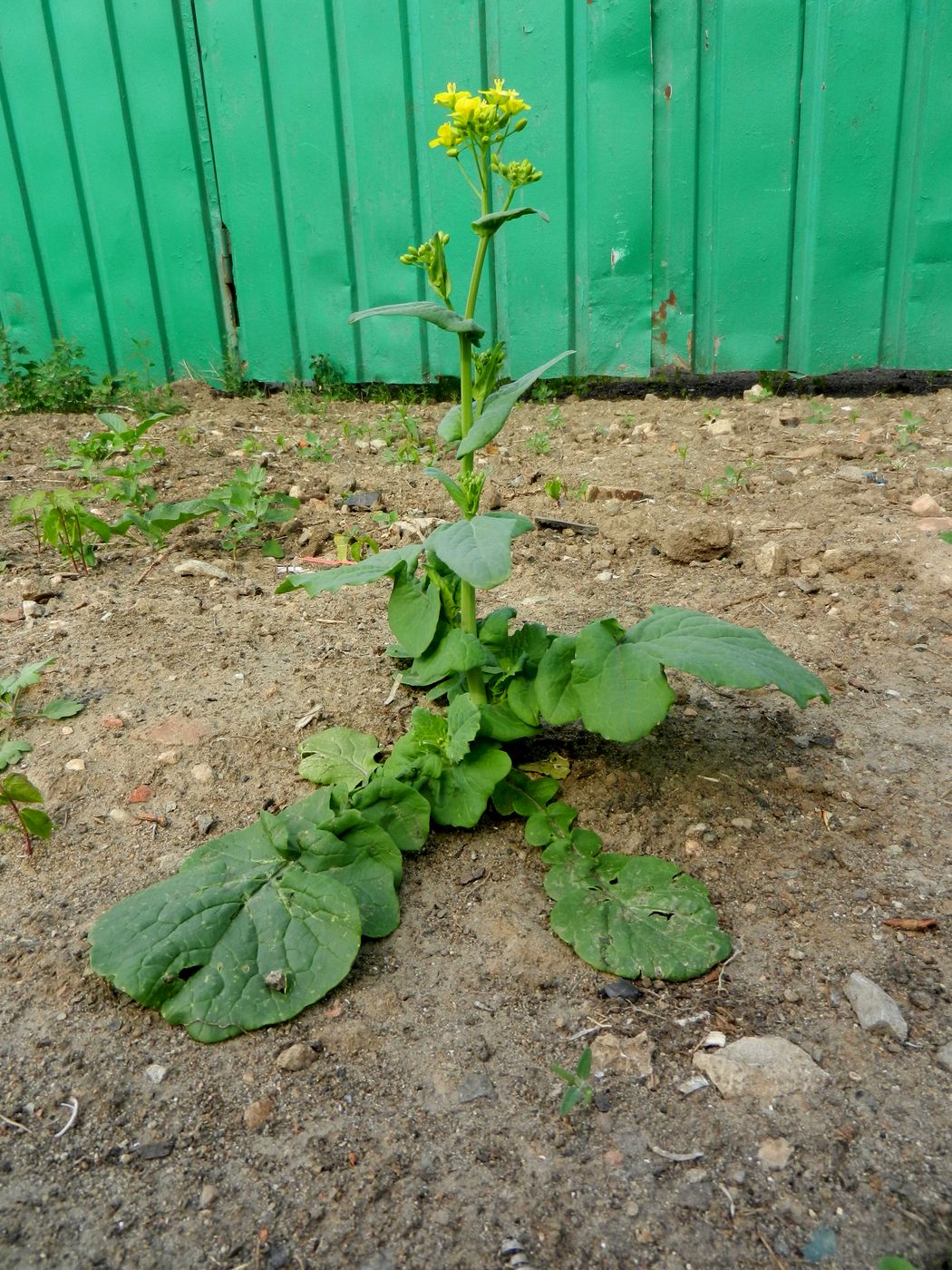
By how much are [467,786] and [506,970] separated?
0.34 meters

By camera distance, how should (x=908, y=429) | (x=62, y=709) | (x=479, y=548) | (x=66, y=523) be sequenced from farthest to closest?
(x=908, y=429)
(x=66, y=523)
(x=62, y=709)
(x=479, y=548)

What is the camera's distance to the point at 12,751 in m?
1.99

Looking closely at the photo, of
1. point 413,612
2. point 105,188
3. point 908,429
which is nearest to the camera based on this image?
point 413,612

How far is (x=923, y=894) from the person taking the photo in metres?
1.63

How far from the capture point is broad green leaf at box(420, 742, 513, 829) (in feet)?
5.73

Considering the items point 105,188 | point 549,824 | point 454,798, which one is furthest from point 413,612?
point 105,188

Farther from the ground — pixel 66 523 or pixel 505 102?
pixel 505 102

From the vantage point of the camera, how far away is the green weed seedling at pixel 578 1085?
1297 millimetres

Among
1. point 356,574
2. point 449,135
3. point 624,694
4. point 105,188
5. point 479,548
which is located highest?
point 449,135

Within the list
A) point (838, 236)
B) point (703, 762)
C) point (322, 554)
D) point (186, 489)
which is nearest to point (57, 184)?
point (186, 489)

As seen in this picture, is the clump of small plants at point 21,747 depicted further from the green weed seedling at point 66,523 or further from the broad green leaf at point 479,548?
the broad green leaf at point 479,548

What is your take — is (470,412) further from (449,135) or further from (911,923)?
(911,923)

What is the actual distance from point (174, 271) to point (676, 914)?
410 cm

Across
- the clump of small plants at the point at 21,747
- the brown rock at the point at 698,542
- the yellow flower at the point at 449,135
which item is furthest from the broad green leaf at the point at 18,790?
the brown rock at the point at 698,542
